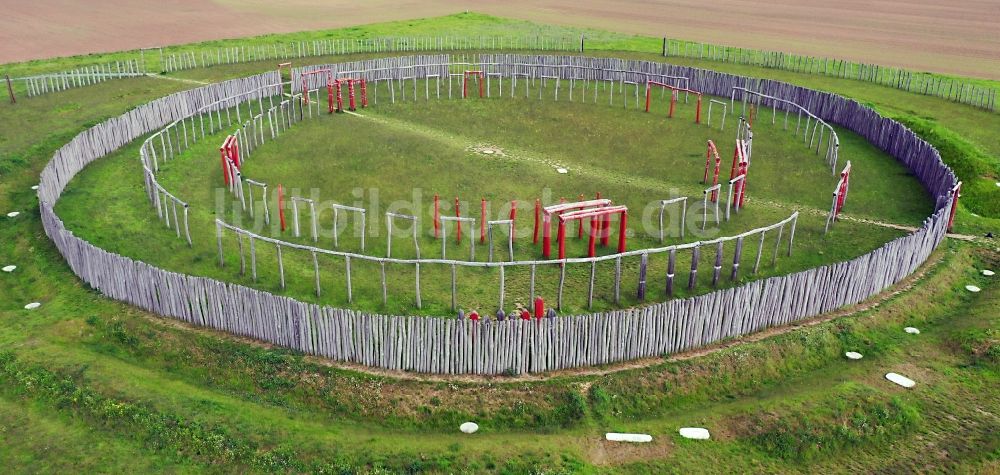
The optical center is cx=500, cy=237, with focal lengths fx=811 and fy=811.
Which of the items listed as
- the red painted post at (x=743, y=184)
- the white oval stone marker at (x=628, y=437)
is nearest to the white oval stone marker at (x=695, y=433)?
the white oval stone marker at (x=628, y=437)

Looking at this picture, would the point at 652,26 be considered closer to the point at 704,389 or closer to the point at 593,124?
the point at 593,124

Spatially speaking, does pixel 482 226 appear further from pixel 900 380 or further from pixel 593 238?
pixel 900 380

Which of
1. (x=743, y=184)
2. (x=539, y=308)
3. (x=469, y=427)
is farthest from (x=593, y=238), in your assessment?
(x=469, y=427)

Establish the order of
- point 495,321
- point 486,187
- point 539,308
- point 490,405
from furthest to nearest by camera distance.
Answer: point 486,187, point 539,308, point 495,321, point 490,405

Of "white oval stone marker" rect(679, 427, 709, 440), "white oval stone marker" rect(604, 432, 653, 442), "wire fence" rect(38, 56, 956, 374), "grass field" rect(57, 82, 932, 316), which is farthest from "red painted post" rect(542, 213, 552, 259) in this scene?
"white oval stone marker" rect(679, 427, 709, 440)

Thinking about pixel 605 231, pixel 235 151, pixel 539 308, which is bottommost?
pixel 539 308

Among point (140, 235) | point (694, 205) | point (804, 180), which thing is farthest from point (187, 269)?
point (804, 180)
